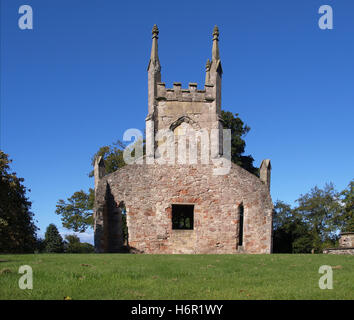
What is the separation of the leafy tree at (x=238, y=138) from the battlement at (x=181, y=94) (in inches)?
578

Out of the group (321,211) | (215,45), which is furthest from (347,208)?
(215,45)

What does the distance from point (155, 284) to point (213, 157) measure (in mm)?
15732

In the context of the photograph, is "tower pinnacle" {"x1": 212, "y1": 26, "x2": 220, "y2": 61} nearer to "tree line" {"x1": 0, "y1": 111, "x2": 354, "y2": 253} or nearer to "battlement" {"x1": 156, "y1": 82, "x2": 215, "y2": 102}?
"battlement" {"x1": 156, "y1": 82, "x2": 215, "y2": 102}

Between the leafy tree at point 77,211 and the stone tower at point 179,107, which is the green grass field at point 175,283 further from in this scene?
the leafy tree at point 77,211

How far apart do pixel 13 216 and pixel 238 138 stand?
21083 millimetres

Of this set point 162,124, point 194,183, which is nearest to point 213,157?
point 194,183

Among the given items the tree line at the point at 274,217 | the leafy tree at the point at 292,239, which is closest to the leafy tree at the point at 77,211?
the tree line at the point at 274,217

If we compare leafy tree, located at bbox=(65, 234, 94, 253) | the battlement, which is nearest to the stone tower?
the battlement

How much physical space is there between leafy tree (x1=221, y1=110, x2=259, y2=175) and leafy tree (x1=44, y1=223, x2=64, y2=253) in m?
18.4

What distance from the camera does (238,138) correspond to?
127 ft

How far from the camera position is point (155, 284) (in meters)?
7.72

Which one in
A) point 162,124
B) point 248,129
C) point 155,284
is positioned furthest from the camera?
point 248,129

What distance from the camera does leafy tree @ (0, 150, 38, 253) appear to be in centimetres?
2588
